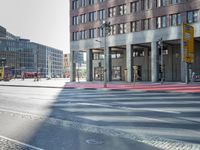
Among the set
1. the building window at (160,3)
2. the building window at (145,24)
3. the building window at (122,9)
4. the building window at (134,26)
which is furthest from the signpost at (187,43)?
the building window at (122,9)

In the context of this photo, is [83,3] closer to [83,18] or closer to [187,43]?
[83,18]

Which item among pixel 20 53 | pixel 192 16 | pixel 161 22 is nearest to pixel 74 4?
pixel 161 22

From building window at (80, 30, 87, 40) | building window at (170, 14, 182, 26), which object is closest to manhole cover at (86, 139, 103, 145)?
building window at (170, 14, 182, 26)

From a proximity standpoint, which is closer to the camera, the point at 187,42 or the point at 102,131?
the point at 102,131

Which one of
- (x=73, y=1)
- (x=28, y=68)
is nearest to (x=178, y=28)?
(x=73, y=1)

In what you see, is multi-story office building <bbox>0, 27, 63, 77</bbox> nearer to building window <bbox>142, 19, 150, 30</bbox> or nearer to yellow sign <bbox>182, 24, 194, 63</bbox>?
building window <bbox>142, 19, 150, 30</bbox>

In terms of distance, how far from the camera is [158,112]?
1003 cm

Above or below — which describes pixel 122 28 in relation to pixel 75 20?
below

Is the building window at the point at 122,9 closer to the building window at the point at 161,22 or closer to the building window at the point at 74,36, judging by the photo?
the building window at the point at 161,22

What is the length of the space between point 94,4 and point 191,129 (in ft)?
154

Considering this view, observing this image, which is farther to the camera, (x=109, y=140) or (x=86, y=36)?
(x=86, y=36)

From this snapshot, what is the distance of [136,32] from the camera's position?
44875 millimetres

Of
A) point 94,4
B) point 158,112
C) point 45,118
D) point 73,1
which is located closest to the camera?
point 45,118

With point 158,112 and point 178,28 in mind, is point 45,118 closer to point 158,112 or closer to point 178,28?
point 158,112
